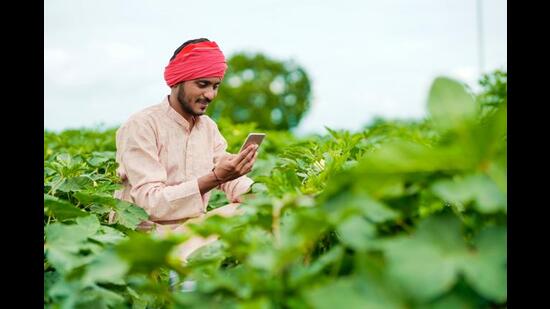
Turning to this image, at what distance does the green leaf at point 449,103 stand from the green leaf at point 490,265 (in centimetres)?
25

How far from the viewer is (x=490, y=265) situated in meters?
1.44

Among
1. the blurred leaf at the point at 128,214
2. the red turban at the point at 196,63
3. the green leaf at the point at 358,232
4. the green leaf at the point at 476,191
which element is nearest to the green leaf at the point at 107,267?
the green leaf at the point at 358,232

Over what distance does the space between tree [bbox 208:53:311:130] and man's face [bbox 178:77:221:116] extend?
30.9 metres

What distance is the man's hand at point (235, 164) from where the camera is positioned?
3104 millimetres

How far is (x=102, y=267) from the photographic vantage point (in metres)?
1.58

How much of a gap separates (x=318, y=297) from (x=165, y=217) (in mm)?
2000

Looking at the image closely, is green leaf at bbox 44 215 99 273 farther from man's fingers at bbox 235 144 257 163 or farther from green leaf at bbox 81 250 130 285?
man's fingers at bbox 235 144 257 163

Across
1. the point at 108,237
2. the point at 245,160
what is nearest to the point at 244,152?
the point at 245,160

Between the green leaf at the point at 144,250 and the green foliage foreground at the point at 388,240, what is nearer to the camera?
the green foliage foreground at the point at 388,240

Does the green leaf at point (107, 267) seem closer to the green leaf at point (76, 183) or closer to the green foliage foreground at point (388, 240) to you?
the green foliage foreground at point (388, 240)

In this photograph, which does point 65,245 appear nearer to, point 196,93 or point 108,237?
point 108,237

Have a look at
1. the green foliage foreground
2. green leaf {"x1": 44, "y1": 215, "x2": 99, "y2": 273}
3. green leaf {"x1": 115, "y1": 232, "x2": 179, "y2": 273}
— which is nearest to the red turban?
green leaf {"x1": 44, "y1": 215, "x2": 99, "y2": 273}
